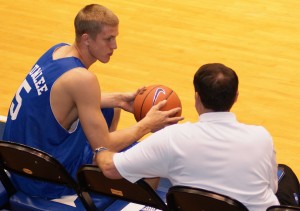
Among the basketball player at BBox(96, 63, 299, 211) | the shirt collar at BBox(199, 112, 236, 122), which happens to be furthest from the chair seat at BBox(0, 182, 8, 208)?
the shirt collar at BBox(199, 112, 236, 122)

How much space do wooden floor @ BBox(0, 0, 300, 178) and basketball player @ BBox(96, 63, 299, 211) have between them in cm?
196

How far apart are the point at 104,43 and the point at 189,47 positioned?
9.15 ft

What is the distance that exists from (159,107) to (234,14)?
3.55 m

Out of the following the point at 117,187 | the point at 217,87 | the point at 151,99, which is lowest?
the point at 117,187

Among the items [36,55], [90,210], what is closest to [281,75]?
[36,55]

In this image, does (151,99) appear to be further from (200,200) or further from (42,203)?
(200,200)

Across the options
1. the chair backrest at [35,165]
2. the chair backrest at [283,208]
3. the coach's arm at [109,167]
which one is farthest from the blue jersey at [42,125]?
the chair backrest at [283,208]

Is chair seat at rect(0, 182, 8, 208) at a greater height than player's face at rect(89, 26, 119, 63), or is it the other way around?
player's face at rect(89, 26, 119, 63)

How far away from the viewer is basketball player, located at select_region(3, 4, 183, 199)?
385cm

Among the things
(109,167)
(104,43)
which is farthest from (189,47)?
(109,167)

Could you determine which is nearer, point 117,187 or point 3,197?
point 117,187

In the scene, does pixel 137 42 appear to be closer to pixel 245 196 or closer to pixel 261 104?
pixel 261 104

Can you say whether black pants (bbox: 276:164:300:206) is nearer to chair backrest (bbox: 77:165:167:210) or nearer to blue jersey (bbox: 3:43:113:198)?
chair backrest (bbox: 77:165:167:210)

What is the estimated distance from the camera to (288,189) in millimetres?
3855
